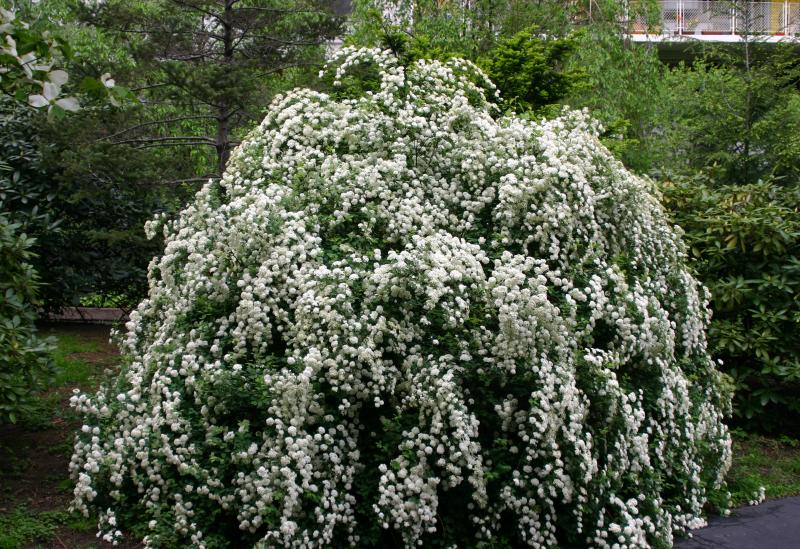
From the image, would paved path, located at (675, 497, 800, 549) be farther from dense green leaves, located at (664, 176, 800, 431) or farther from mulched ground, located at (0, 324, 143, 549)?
mulched ground, located at (0, 324, 143, 549)

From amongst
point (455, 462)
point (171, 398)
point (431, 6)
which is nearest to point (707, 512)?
point (455, 462)

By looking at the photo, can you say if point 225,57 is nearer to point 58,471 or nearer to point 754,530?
point 58,471

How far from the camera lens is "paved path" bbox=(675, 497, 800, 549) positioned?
4.75 metres

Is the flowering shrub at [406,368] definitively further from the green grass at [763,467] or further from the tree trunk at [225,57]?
the tree trunk at [225,57]

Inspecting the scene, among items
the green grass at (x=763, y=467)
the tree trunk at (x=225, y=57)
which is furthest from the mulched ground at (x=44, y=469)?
the green grass at (x=763, y=467)

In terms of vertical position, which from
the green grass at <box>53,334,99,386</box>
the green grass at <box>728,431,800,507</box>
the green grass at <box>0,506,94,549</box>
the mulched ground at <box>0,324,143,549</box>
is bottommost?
the green grass at <box>728,431,800,507</box>

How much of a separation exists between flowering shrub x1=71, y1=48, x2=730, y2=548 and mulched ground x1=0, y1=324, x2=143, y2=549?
24 centimetres

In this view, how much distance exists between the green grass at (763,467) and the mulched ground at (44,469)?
416cm

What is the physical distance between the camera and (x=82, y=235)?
746cm

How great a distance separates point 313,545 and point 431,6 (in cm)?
963

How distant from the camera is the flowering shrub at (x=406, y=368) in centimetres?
423

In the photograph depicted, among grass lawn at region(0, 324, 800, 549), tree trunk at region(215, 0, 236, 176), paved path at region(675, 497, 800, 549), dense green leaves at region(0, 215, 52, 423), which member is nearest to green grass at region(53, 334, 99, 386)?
grass lawn at region(0, 324, 800, 549)

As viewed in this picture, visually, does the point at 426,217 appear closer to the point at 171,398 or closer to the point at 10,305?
the point at 171,398

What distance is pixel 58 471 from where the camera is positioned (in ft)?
17.9
